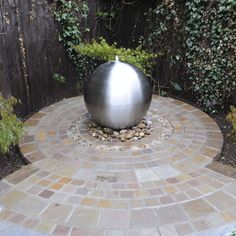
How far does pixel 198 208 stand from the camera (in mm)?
2930

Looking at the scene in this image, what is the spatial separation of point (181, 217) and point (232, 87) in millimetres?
2612

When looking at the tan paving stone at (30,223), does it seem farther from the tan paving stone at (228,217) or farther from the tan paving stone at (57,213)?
the tan paving stone at (228,217)

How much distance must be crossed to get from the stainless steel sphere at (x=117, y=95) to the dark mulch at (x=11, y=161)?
1037 mm

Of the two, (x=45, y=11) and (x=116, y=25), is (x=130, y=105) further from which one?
(x=116, y=25)

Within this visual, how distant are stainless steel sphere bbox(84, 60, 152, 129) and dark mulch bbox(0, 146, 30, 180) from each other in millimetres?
1037

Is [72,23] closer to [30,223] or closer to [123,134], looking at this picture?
[123,134]

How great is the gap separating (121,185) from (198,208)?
2.58 ft

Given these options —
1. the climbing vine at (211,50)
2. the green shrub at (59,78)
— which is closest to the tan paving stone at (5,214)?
the green shrub at (59,78)

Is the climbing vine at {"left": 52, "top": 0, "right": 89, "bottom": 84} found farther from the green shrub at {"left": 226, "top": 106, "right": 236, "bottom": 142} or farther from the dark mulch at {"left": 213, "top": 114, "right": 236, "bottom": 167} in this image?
the green shrub at {"left": 226, "top": 106, "right": 236, "bottom": 142}

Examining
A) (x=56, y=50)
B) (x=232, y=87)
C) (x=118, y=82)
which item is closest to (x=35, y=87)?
(x=56, y=50)

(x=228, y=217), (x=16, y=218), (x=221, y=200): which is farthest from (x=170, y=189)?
(x=16, y=218)

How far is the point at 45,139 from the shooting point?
4.16m

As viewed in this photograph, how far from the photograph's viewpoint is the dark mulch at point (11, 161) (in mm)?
3627

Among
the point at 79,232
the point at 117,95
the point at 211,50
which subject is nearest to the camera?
the point at 79,232
